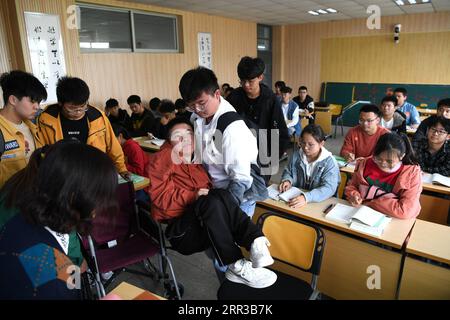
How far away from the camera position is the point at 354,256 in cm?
200

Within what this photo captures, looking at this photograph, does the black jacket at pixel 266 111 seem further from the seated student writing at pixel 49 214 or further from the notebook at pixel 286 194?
the seated student writing at pixel 49 214

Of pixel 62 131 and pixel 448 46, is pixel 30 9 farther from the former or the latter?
pixel 448 46

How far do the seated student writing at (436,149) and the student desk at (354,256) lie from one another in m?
1.27

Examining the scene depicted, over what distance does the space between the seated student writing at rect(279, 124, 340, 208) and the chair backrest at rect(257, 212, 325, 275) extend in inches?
16.7

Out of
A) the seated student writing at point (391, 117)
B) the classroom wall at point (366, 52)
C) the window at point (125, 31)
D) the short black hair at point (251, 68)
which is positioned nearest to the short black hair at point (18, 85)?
the short black hair at point (251, 68)

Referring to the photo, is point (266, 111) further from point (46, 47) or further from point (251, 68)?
point (46, 47)

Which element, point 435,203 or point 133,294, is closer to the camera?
point 133,294

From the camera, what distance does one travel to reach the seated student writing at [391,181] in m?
1.98

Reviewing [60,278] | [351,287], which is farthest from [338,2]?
[60,278]

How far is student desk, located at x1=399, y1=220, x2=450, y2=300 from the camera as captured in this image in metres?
1.65

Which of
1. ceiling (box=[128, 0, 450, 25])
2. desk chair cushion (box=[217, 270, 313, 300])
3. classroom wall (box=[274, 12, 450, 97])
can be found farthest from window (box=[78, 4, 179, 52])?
desk chair cushion (box=[217, 270, 313, 300])

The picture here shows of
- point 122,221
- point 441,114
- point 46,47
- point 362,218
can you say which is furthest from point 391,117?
point 46,47

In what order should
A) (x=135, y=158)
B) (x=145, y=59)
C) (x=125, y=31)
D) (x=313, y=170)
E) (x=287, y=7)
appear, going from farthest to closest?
(x=287, y=7) < (x=145, y=59) < (x=125, y=31) < (x=135, y=158) < (x=313, y=170)

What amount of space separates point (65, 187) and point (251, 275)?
1.05m
